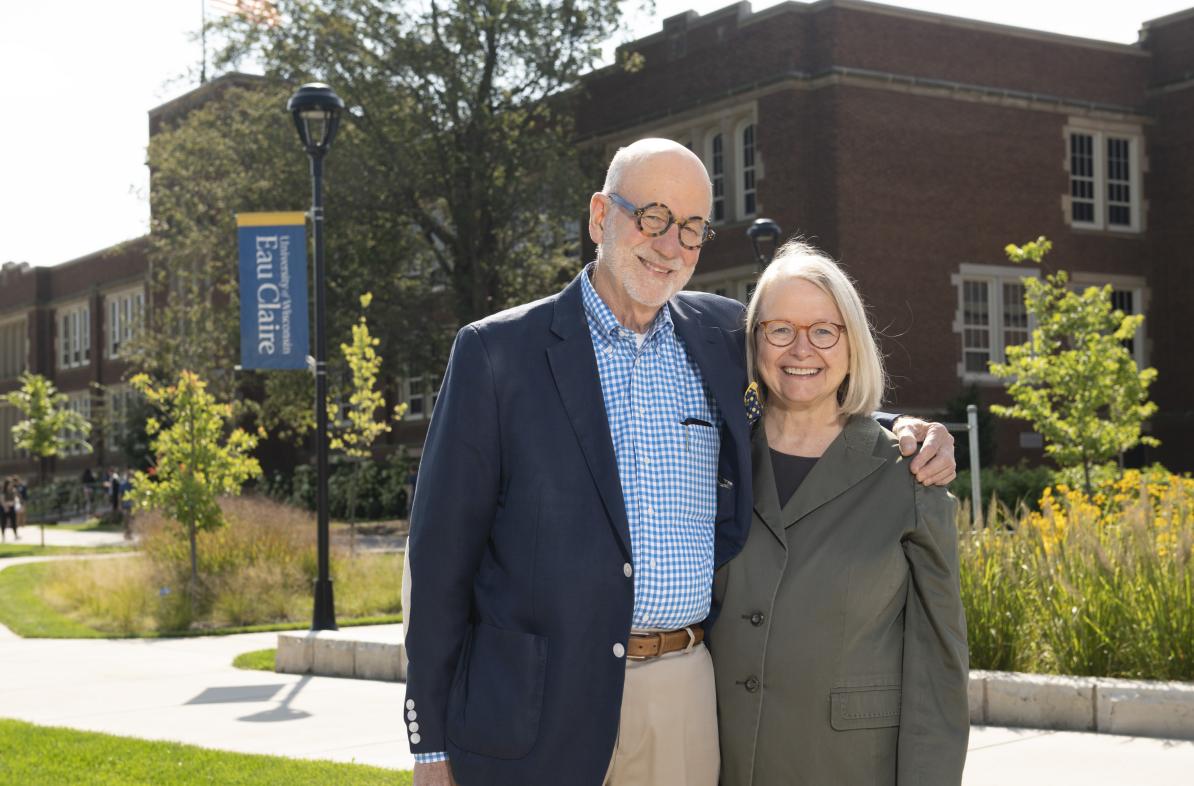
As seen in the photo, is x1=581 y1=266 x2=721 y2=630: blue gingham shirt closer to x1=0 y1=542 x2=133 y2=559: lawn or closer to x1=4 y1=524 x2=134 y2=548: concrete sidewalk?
x1=0 y1=542 x2=133 y2=559: lawn

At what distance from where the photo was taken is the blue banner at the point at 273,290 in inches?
619

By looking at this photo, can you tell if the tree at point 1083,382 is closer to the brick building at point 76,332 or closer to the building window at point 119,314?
the brick building at point 76,332

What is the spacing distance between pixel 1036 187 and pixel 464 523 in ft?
98.9

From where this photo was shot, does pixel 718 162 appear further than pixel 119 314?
No

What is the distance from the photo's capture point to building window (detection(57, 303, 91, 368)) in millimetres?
58750

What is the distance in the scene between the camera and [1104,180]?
3262 centimetres

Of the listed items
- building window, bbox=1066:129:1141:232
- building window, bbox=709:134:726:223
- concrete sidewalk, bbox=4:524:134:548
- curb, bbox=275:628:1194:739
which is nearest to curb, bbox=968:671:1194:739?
curb, bbox=275:628:1194:739

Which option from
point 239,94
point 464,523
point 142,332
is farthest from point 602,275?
point 142,332

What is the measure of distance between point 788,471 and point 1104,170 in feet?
103

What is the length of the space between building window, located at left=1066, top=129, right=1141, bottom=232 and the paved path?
77.4 ft

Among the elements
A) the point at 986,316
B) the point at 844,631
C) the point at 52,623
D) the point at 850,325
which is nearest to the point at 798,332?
the point at 850,325

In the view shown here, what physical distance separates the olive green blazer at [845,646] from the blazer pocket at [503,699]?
1.82 ft

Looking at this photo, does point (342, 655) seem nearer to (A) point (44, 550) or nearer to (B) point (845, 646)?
(B) point (845, 646)

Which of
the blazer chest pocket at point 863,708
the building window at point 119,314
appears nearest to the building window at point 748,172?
the blazer chest pocket at point 863,708
